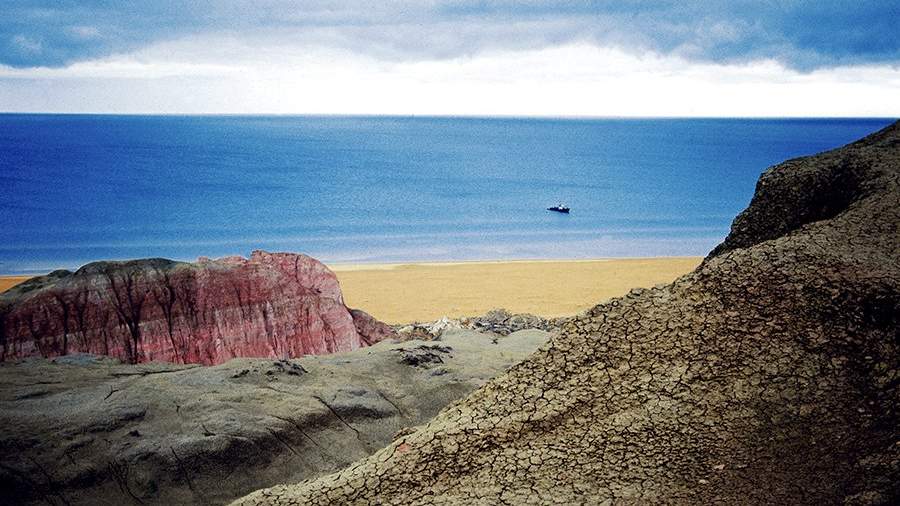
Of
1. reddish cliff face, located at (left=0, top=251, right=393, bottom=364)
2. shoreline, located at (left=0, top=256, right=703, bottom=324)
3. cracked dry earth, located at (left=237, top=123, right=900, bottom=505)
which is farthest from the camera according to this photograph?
shoreline, located at (left=0, top=256, right=703, bottom=324)

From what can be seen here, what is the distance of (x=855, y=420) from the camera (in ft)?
13.6

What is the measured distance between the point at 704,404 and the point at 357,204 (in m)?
57.0

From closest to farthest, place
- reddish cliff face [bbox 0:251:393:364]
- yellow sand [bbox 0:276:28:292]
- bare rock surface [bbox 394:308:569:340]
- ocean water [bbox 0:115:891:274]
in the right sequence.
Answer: reddish cliff face [bbox 0:251:393:364] < bare rock surface [bbox 394:308:569:340] < yellow sand [bbox 0:276:28:292] < ocean water [bbox 0:115:891:274]

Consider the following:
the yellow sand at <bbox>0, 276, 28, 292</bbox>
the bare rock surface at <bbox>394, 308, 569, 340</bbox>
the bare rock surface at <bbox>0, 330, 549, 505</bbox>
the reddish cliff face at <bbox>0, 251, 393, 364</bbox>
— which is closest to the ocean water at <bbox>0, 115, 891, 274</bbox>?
the yellow sand at <bbox>0, 276, 28, 292</bbox>

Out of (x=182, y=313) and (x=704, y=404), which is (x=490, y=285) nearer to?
(x=182, y=313)

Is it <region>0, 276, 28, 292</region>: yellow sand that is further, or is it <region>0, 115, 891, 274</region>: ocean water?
<region>0, 115, 891, 274</region>: ocean water

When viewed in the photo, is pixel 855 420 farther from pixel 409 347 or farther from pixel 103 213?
pixel 103 213

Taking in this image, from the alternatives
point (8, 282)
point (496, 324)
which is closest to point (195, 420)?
point (496, 324)

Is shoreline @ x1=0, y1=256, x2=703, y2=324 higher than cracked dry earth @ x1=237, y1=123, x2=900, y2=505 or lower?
lower

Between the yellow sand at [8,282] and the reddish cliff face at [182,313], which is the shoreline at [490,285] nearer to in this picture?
the yellow sand at [8,282]

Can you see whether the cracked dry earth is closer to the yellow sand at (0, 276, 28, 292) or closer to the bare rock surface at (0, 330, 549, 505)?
the bare rock surface at (0, 330, 549, 505)

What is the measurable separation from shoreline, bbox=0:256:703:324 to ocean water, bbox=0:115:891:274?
20.6 feet

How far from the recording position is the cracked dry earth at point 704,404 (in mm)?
4117

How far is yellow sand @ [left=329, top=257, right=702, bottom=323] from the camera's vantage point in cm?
2245
